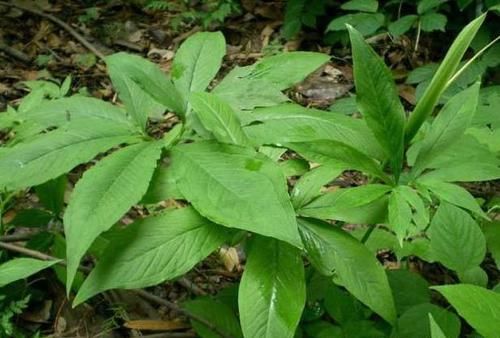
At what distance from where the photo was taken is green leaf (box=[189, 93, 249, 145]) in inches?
43.9

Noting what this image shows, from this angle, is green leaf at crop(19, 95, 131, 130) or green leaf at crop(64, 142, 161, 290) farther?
green leaf at crop(19, 95, 131, 130)

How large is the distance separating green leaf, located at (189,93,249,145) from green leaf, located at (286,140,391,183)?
0.38 ft

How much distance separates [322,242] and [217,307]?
17.4 inches

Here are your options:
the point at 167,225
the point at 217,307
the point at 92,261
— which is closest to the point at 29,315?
the point at 92,261

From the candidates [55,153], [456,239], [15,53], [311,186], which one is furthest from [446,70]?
[15,53]

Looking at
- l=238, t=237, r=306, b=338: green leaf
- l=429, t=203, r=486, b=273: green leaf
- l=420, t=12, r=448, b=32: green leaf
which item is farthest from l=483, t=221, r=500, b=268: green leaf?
l=420, t=12, r=448, b=32: green leaf

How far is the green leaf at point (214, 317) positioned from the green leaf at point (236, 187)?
1.63 feet

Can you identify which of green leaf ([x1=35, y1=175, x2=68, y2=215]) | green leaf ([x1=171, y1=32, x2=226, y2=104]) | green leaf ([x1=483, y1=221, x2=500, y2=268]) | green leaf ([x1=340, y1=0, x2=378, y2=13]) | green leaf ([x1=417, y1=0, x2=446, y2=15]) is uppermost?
green leaf ([x1=171, y1=32, x2=226, y2=104])

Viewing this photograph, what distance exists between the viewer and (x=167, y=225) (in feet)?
3.60

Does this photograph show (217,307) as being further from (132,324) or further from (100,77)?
(100,77)

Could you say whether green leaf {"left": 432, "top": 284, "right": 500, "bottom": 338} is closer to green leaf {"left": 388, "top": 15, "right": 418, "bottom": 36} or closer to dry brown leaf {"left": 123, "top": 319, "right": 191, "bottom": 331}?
dry brown leaf {"left": 123, "top": 319, "right": 191, "bottom": 331}

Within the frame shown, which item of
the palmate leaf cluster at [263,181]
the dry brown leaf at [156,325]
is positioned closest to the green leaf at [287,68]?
the palmate leaf cluster at [263,181]

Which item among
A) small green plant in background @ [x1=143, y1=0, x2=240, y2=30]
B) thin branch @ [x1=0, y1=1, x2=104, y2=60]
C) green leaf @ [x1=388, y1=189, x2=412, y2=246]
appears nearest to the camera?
green leaf @ [x1=388, y1=189, x2=412, y2=246]

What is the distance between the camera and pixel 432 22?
275 cm
